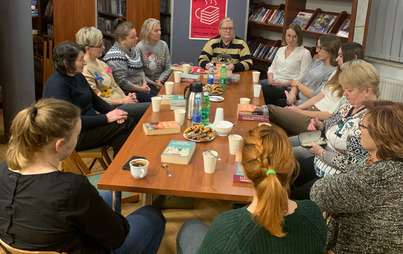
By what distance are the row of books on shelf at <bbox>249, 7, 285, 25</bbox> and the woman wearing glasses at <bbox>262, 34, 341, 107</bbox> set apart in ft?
5.15

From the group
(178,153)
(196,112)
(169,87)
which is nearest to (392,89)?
(169,87)

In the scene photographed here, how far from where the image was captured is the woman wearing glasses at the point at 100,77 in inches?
144

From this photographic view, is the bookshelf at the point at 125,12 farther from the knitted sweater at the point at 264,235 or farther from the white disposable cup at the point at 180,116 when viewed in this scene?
the knitted sweater at the point at 264,235

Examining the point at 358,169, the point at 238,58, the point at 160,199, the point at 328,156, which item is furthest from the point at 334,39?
the point at 358,169

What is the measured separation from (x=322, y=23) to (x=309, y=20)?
0.62 ft

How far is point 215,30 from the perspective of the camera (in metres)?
6.25

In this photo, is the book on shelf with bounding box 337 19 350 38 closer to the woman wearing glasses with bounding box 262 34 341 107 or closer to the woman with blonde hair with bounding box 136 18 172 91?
the woman wearing glasses with bounding box 262 34 341 107

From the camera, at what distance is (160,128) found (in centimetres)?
273

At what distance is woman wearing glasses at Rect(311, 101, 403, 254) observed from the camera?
167 centimetres

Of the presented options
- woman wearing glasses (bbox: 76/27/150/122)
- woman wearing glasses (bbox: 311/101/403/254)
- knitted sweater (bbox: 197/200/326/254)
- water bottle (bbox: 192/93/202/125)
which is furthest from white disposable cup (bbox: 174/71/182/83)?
knitted sweater (bbox: 197/200/326/254)

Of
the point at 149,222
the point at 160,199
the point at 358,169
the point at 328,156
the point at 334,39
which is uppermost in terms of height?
the point at 334,39

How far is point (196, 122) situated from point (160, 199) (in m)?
0.72

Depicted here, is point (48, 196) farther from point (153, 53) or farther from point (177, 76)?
point (153, 53)

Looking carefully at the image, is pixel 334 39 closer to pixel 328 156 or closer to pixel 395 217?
pixel 328 156
